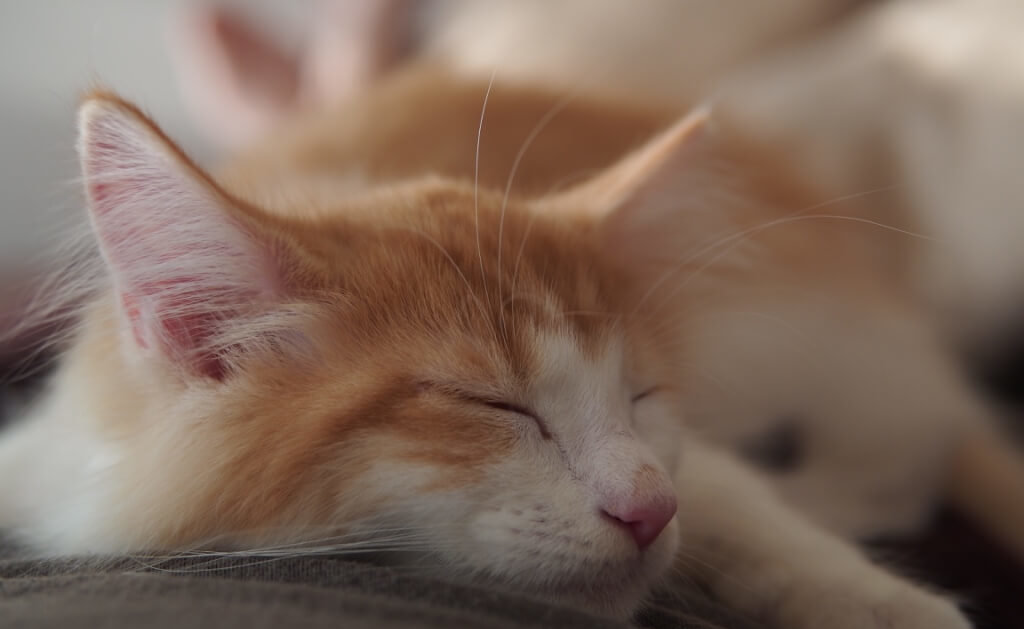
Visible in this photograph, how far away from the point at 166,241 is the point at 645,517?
461mm

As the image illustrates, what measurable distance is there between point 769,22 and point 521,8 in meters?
0.64

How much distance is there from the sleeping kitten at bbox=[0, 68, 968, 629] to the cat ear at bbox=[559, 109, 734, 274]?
0.25 feet

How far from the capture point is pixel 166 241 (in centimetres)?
67

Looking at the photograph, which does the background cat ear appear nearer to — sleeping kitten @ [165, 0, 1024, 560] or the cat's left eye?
sleeping kitten @ [165, 0, 1024, 560]

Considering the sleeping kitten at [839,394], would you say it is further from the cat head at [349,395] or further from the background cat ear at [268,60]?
the background cat ear at [268,60]

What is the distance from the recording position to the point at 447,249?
0.78 m

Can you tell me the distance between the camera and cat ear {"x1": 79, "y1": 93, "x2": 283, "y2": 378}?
0.63 m

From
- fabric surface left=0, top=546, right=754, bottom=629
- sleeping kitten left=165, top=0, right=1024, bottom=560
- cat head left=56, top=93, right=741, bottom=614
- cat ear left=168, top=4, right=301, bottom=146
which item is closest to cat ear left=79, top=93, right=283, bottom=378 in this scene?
cat head left=56, top=93, right=741, bottom=614

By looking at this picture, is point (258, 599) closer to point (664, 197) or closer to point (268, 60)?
point (664, 197)

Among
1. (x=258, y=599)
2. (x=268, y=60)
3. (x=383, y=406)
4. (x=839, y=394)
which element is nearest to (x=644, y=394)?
(x=383, y=406)

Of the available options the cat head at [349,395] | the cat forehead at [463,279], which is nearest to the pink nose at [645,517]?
the cat head at [349,395]

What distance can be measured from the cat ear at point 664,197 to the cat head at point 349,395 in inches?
8.5

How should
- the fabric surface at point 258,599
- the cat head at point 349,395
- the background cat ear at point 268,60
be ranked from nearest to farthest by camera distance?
the fabric surface at point 258,599
the cat head at point 349,395
the background cat ear at point 268,60

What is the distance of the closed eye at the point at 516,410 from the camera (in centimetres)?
69
